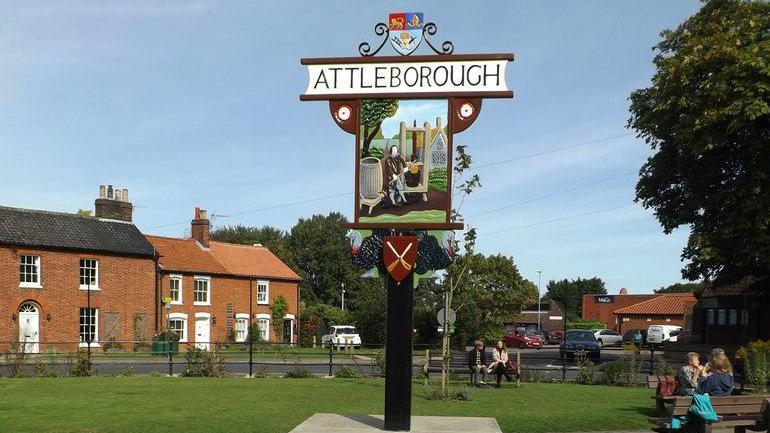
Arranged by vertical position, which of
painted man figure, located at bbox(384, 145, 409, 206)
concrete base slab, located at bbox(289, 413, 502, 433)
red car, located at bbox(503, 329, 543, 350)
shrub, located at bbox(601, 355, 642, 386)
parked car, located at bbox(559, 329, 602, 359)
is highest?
painted man figure, located at bbox(384, 145, 409, 206)

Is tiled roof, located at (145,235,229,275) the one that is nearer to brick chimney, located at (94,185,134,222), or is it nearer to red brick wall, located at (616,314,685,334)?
brick chimney, located at (94,185,134,222)

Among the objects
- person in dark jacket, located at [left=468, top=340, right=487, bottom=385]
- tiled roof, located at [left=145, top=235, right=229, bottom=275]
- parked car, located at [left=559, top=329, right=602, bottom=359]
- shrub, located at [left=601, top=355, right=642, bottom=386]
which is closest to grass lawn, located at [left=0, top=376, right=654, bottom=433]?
person in dark jacket, located at [left=468, top=340, right=487, bottom=385]

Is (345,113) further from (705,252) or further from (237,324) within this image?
(237,324)

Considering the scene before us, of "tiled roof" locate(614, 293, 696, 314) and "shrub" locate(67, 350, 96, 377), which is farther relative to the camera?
"tiled roof" locate(614, 293, 696, 314)

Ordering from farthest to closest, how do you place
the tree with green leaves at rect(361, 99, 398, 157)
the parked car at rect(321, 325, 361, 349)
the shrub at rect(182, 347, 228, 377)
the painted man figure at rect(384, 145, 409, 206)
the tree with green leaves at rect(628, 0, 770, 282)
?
1. the parked car at rect(321, 325, 361, 349)
2. the tree with green leaves at rect(628, 0, 770, 282)
3. the shrub at rect(182, 347, 228, 377)
4. the tree with green leaves at rect(361, 99, 398, 157)
5. the painted man figure at rect(384, 145, 409, 206)

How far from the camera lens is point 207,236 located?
170ft

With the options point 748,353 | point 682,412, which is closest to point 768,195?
point 748,353

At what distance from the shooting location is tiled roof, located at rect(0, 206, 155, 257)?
128ft

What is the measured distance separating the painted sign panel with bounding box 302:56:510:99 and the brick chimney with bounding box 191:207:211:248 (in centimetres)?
4049

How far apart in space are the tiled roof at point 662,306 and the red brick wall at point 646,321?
1.84ft

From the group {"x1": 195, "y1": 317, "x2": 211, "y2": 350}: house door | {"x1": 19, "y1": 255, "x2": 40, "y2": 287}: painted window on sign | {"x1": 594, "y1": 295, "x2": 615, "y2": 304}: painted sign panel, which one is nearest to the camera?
{"x1": 19, "y1": 255, "x2": 40, "y2": 287}: painted window on sign

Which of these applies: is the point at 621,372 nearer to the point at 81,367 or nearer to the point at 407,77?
the point at 407,77

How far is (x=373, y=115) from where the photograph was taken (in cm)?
1220

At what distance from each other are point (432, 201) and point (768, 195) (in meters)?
21.5
